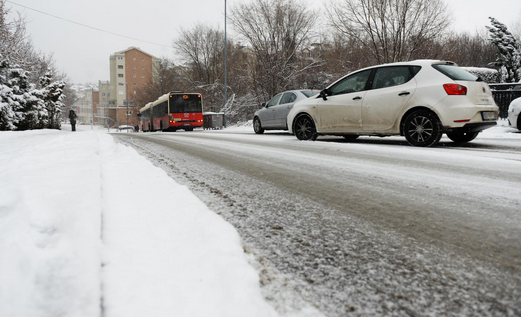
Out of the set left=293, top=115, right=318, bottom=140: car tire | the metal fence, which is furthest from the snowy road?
the metal fence

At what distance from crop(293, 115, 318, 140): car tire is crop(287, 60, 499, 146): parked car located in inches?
18.0

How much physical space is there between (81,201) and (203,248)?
1106 mm

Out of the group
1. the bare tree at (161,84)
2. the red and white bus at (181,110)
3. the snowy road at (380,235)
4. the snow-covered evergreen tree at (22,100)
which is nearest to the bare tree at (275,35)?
the red and white bus at (181,110)

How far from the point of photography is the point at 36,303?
3.91 feet

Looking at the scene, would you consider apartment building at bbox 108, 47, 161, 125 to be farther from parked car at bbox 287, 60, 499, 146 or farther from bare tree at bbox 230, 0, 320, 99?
parked car at bbox 287, 60, 499, 146

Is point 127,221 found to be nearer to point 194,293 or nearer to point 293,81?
point 194,293

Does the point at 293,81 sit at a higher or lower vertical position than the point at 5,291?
higher

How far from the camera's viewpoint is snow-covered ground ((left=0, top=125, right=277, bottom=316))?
1201 mm

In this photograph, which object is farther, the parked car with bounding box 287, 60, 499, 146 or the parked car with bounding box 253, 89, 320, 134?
the parked car with bounding box 253, 89, 320, 134

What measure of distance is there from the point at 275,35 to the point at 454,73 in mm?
19395

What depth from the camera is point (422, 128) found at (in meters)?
6.53

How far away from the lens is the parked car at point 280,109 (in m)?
11.6

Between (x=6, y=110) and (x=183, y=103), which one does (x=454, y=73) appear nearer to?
(x=6, y=110)
